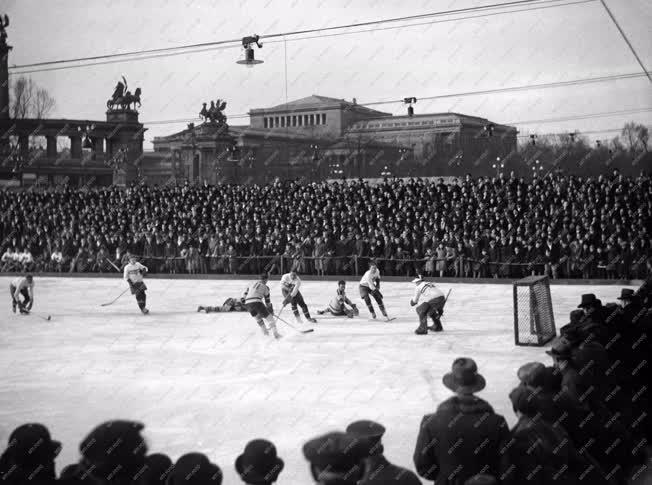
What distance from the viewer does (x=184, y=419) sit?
9289 mm

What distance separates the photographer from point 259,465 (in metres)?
3.59

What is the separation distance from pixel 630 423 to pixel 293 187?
26604 millimetres

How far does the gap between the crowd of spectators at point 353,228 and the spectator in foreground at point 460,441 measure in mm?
21536

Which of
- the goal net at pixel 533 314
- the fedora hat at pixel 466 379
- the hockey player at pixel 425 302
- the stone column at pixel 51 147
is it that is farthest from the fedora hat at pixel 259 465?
the stone column at pixel 51 147

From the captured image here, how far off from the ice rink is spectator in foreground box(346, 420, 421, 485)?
11.5ft

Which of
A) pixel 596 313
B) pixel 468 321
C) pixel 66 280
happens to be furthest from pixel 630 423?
pixel 66 280

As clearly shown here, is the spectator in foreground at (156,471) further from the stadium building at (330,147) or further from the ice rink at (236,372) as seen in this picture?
the stadium building at (330,147)

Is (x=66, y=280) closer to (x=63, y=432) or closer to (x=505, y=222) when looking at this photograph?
(x=505, y=222)

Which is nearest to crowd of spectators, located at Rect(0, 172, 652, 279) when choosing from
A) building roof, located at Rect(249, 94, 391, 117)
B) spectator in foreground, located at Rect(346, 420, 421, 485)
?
spectator in foreground, located at Rect(346, 420, 421, 485)

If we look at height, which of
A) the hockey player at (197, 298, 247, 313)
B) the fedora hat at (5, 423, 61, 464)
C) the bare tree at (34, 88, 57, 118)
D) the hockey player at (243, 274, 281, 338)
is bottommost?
the hockey player at (197, 298, 247, 313)

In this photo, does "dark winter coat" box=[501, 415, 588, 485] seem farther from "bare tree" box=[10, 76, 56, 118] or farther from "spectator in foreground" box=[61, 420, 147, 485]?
"bare tree" box=[10, 76, 56, 118]

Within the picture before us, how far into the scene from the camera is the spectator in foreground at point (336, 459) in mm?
3488

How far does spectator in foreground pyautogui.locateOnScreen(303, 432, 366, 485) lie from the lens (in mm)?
3488

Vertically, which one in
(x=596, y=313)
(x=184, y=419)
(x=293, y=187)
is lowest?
(x=184, y=419)
